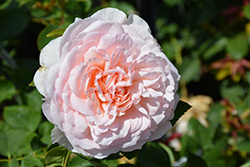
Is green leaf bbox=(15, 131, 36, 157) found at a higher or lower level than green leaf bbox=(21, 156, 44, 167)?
lower

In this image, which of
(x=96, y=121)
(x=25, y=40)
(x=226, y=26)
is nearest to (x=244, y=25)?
(x=226, y=26)

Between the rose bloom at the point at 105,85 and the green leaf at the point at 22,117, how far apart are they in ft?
0.98

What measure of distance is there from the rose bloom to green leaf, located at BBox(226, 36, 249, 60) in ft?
3.49

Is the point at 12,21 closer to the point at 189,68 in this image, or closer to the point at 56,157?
the point at 56,157

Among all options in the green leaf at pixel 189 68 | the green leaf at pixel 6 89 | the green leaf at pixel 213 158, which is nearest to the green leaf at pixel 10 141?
the green leaf at pixel 6 89

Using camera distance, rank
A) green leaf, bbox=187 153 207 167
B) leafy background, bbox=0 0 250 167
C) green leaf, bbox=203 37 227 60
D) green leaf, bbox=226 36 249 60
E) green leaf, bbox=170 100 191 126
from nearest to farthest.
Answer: green leaf, bbox=170 100 191 126 → leafy background, bbox=0 0 250 167 → green leaf, bbox=187 153 207 167 → green leaf, bbox=226 36 249 60 → green leaf, bbox=203 37 227 60

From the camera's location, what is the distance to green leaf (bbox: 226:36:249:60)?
56.1 inches

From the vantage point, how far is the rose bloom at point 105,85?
460mm

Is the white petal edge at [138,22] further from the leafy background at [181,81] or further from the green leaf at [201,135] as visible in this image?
the green leaf at [201,135]

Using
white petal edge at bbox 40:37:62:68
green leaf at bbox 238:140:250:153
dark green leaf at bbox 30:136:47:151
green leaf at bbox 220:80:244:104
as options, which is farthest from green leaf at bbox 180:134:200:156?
green leaf at bbox 220:80:244:104

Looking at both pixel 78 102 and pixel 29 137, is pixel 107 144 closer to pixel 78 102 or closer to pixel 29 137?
pixel 78 102

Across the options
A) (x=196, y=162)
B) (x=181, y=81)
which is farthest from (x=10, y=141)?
(x=181, y=81)

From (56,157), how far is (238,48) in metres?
1.21

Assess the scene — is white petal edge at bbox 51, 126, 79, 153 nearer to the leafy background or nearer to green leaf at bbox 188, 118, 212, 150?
the leafy background
